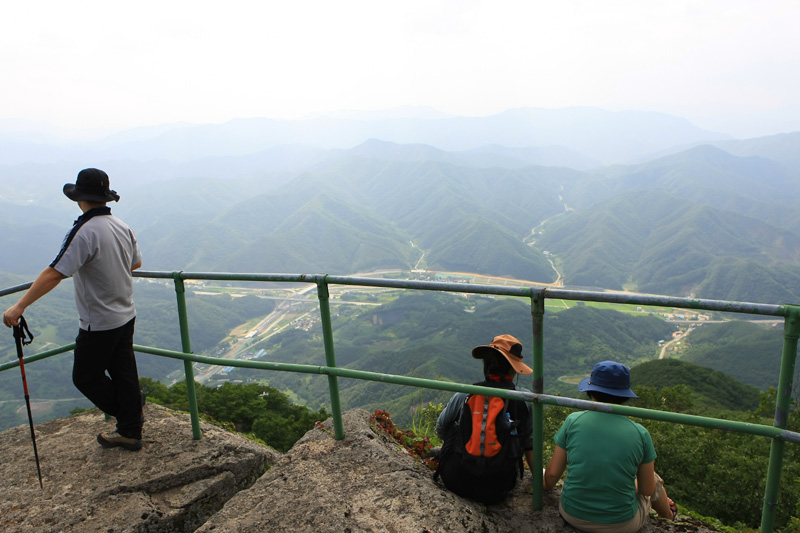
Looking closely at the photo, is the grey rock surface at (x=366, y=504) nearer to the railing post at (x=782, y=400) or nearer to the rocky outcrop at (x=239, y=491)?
the rocky outcrop at (x=239, y=491)

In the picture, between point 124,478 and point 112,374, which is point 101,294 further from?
point 124,478

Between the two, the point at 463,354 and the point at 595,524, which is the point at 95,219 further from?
the point at 463,354

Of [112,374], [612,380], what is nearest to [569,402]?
[612,380]

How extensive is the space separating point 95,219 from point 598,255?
16236 centimetres

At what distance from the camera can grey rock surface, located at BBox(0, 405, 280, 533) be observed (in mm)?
2811

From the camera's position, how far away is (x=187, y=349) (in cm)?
352

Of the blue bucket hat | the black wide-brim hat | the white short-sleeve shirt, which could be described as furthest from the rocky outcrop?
the black wide-brim hat

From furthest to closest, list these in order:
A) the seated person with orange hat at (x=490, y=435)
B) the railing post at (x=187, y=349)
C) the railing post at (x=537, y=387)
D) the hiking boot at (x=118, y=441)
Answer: the hiking boot at (x=118, y=441) < the railing post at (x=187, y=349) < the seated person with orange hat at (x=490, y=435) < the railing post at (x=537, y=387)

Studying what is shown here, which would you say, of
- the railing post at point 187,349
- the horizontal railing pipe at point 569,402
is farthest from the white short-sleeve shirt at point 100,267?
the horizontal railing pipe at point 569,402

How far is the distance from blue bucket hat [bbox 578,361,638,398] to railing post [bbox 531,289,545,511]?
26 centimetres

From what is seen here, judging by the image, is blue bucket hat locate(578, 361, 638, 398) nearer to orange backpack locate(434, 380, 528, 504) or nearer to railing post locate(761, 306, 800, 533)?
orange backpack locate(434, 380, 528, 504)

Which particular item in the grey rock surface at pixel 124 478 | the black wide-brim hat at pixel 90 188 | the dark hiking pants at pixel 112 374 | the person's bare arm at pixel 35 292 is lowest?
the grey rock surface at pixel 124 478

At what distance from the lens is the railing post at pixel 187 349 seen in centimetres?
331

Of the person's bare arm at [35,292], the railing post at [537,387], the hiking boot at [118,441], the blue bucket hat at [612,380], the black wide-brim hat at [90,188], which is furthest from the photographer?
the hiking boot at [118,441]
